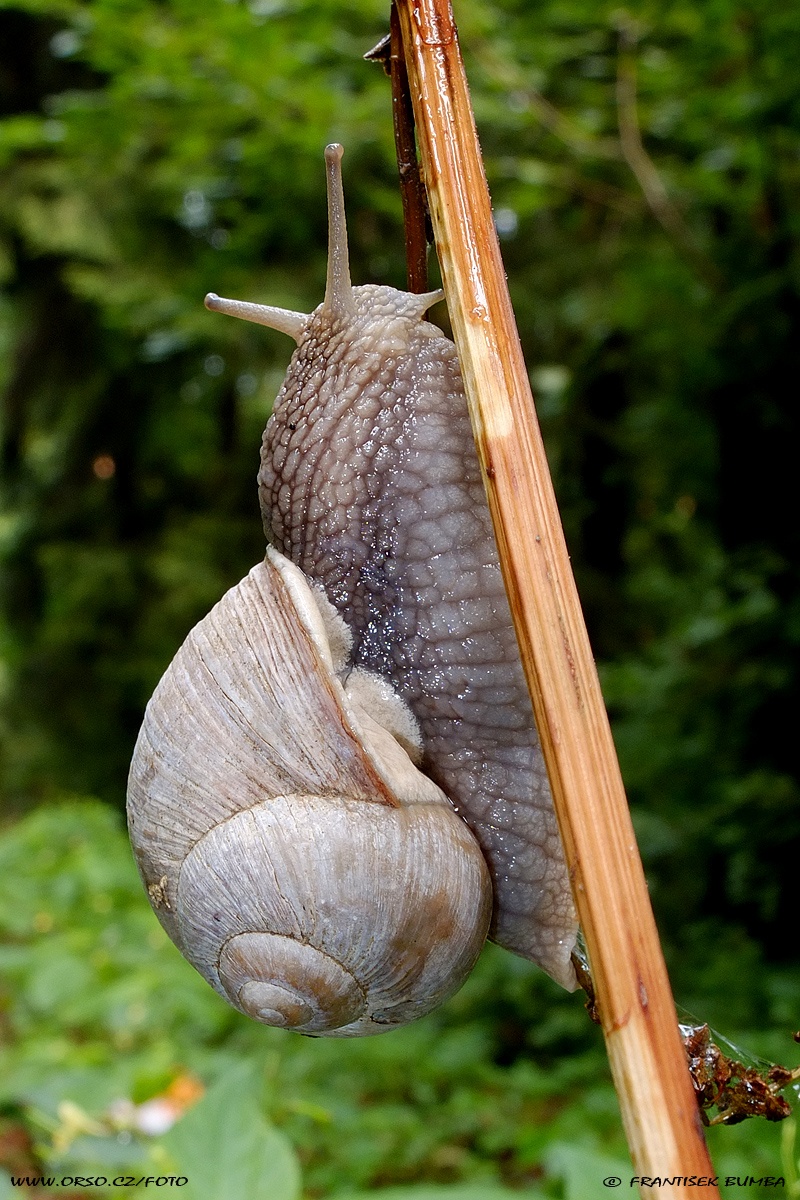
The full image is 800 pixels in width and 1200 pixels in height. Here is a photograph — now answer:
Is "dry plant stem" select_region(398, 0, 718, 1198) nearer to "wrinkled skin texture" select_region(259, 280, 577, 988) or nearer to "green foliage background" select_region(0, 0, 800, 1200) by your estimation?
"wrinkled skin texture" select_region(259, 280, 577, 988)

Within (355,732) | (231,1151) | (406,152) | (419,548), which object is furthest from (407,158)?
(231,1151)

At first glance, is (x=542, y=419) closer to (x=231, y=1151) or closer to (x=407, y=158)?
(x=231, y=1151)

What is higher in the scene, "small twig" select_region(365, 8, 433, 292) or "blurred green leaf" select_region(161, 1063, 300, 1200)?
"small twig" select_region(365, 8, 433, 292)

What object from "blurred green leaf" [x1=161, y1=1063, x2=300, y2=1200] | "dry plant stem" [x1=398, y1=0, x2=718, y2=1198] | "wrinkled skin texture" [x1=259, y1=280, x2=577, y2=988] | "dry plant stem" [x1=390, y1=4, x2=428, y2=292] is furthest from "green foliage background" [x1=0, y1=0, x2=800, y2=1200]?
"dry plant stem" [x1=390, y1=4, x2=428, y2=292]

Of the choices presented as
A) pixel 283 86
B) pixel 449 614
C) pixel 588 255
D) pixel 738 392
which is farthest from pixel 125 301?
pixel 449 614

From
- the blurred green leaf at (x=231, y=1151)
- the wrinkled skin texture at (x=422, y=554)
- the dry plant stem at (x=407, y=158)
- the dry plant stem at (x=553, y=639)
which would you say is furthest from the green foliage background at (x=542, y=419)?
the dry plant stem at (x=407, y=158)

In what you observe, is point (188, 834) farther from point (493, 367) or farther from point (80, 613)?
point (80, 613)

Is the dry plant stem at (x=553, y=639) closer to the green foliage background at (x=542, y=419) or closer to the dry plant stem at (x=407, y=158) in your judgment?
the dry plant stem at (x=407, y=158)
